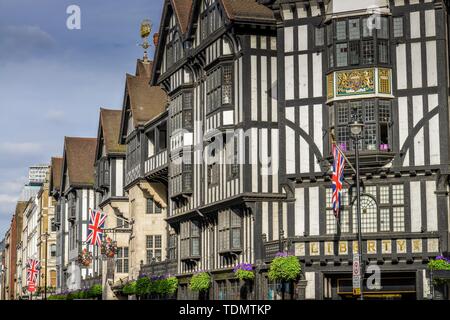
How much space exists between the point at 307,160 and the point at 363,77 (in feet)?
13.8

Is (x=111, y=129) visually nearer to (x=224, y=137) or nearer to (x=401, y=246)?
(x=224, y=137)

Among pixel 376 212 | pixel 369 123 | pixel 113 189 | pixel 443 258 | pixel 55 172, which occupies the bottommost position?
pixel 443 258

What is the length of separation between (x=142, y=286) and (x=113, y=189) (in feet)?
57.8

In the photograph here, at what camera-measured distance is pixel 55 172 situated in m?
97.8

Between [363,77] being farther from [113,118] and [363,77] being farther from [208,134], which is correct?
[113,118]

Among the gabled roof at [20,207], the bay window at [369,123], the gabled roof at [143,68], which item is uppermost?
the gabled roof at [143,68]

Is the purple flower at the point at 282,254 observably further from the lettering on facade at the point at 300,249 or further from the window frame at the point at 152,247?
the window frame at the point at 152,247

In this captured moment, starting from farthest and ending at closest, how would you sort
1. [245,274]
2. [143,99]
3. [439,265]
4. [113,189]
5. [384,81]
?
[113,189], [143,99], [245,274], [384,81], [439,265]

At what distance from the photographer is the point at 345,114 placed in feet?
123

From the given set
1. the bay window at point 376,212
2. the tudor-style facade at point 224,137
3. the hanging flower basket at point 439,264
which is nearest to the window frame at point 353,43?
the tudor-style facade at point 224,137

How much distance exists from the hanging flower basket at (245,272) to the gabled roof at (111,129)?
31486 millimetres

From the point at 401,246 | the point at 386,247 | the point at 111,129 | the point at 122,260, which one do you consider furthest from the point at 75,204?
the point at 401,246

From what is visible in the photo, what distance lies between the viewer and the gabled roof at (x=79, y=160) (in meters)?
84.2
